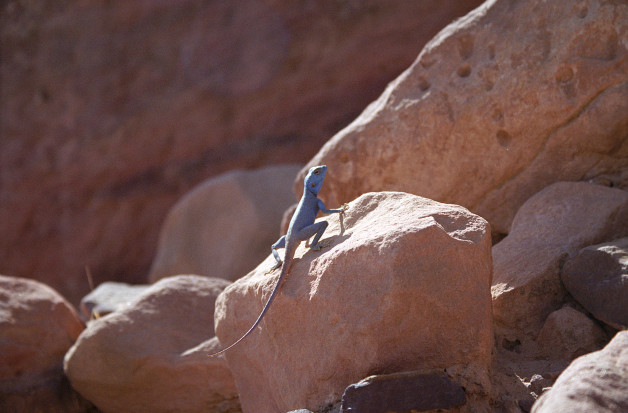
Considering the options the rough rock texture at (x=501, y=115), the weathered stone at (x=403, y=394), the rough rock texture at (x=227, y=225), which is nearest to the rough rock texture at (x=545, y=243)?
the rough rock texture at (x=501, y=115)

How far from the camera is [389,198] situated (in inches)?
112

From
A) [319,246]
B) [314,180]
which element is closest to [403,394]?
[319,246]

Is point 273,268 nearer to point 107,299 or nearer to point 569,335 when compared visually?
point 569,335

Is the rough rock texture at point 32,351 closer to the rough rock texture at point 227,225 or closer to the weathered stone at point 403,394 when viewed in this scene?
the rough rock texture at point 227,225

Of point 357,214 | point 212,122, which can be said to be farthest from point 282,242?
point 212,122

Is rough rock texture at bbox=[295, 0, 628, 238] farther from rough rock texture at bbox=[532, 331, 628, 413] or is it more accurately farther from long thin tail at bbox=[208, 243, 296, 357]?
rough rock texture at bbox=[532, 331, 628, 413]

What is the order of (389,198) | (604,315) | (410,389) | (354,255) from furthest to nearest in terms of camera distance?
1. (389,198)
2. (604,315)
3. (354,255)
4. (410,389)

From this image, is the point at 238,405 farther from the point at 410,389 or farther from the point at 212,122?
the point at 212,122

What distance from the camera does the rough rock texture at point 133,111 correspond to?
1043 cm

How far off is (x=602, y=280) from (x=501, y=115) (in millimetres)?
1491

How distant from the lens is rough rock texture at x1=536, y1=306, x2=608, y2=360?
2631mm

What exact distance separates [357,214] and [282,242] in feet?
1.30

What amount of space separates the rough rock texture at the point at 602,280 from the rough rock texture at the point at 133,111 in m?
7.58

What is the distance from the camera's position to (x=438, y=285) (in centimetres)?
232
